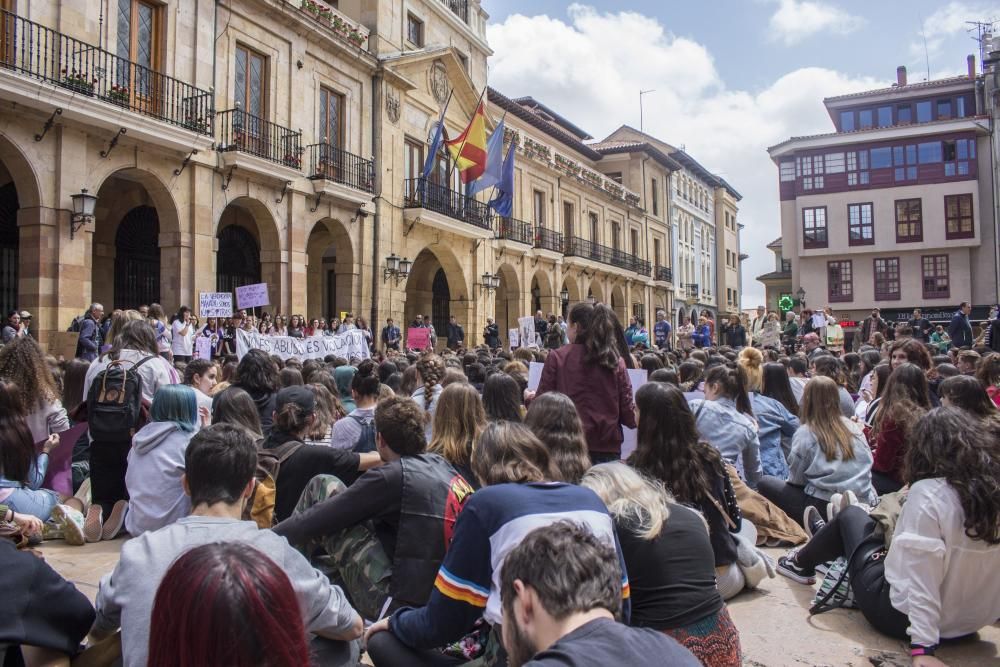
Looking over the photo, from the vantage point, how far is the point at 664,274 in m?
42.4

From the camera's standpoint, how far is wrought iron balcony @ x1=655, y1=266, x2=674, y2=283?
41.9 m

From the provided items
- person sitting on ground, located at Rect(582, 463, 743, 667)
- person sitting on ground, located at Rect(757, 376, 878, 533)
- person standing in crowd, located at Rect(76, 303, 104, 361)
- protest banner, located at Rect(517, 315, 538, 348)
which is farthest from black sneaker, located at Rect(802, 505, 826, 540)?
protest banner, located at Rect(517, 315, 538, 348)

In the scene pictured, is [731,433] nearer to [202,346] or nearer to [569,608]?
[569,608]

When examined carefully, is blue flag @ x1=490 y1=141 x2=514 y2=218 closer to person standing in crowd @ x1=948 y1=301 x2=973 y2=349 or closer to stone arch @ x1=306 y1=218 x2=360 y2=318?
stone arch @ x1=306 y1=218 x2=360 y2=318

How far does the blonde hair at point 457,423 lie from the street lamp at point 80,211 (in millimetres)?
10760

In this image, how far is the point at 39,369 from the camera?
17.5 ft

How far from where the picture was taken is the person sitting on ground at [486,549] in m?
2.42

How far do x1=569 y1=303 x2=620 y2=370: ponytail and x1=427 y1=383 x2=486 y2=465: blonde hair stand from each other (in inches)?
54.4

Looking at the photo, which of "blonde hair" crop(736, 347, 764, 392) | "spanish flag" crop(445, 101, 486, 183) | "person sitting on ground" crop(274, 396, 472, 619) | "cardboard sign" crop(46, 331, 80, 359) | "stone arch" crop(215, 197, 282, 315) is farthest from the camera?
"spanish flag" crop(445, 101, 486, 183)

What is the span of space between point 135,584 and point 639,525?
1757 millimetres

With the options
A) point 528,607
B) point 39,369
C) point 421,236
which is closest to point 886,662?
point 528,607

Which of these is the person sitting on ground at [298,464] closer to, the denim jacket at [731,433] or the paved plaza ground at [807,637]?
the paved plaza ground at [807,637]

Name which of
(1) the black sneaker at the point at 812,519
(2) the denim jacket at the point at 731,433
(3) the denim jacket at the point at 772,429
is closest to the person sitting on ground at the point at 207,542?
(1) the black sneaker at the point at 812,519

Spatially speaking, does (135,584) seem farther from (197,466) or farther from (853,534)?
(853,534)
